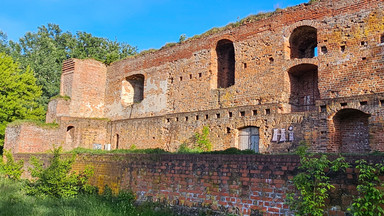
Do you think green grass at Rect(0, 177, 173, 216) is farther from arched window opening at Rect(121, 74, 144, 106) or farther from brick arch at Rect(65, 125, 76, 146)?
arched window opening at Rect(121, 74, 144, 106)

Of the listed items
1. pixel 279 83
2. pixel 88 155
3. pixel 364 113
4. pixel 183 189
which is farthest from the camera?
pixel 279 83

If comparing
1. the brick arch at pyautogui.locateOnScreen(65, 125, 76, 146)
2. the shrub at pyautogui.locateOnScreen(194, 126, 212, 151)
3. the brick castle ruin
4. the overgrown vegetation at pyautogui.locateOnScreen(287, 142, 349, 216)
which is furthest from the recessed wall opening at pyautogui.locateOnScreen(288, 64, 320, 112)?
the brick arch at pyautogui.locateOnScreen(65, 125, 76, 146)

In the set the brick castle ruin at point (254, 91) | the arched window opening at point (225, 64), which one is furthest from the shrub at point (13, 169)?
the arched window opening at point (225, 64)

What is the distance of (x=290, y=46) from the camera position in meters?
15.9

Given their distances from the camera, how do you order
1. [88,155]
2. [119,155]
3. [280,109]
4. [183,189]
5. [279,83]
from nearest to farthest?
1. [183,189]
2. [119,155]
3. [88,155]
4. [280,109]
5. [279,83]

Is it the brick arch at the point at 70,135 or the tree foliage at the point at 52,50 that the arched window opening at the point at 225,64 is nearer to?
the brick arch at the point at 70,135

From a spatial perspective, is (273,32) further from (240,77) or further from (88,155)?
(88,155)

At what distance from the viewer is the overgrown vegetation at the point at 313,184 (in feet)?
17.7

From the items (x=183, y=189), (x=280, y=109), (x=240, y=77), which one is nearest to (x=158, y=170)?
(x=183, y=189)

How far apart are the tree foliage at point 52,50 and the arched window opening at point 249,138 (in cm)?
2026

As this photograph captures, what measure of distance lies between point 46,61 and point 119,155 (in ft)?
90.2

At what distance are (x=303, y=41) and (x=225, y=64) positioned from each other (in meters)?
4.30

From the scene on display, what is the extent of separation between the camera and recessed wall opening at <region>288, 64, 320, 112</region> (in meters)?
15.7

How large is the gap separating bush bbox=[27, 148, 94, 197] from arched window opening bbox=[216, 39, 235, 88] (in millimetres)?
10277
